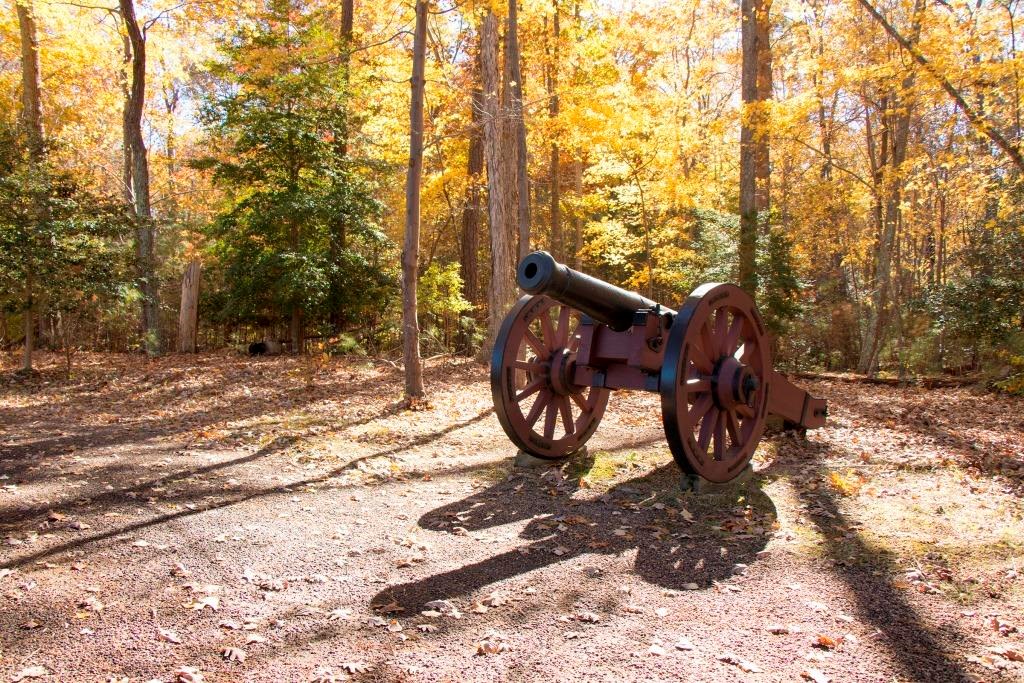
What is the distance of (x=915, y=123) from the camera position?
19.4 m

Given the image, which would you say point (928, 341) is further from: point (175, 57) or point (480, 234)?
point (175, 57)

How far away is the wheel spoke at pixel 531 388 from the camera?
18.7 ft

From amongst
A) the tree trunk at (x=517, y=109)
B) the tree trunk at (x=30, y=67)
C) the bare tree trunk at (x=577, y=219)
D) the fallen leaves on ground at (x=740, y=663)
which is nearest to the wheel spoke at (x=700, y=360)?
the fallen leaves on ground at (x=740, y=663)

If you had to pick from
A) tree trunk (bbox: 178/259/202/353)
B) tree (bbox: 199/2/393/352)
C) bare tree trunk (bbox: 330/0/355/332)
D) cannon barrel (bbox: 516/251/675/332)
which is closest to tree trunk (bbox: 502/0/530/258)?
tree (bbox: 199/2/393/352)

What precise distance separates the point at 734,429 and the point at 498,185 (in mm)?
5721

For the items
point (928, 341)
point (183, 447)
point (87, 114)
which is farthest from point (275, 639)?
point (87, 114)

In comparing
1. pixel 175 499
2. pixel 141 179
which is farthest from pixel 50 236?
pixel 175 499

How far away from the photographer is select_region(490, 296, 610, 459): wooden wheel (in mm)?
5629

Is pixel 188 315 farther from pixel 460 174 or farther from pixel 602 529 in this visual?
pixel 602 529

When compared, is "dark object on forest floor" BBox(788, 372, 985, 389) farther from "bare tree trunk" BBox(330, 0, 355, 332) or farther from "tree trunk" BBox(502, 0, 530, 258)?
"bare tree trunk" BBox(330, 0, 355, 332)

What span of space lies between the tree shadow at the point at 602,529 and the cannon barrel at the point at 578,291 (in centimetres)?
130

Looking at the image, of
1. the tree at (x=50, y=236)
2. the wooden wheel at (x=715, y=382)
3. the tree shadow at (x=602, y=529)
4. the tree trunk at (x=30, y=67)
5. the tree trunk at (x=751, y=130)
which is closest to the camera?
the tree shadow at (x=602, y=529)

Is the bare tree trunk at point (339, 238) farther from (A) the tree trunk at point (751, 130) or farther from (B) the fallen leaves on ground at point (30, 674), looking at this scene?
(B) the fallen leaves on ground at point (30, 674)

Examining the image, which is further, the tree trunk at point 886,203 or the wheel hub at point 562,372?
the tree trunk at point 886,203
